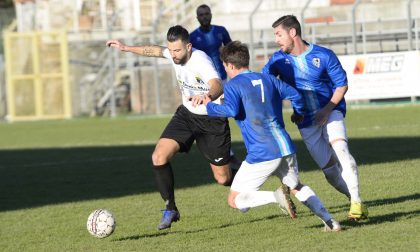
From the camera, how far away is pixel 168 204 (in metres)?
9.93

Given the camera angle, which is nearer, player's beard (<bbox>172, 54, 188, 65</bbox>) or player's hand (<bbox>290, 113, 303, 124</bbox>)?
player's hand (<bbox>290, 113, 303, 124</bbox>)

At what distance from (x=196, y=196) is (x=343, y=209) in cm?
263

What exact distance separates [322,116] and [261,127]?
94cm

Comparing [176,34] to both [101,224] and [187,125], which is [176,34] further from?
[101,224]

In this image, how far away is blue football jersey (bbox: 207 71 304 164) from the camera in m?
8.42

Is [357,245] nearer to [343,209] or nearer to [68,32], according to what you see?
[343,209]

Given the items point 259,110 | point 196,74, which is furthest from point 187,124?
point 259,110

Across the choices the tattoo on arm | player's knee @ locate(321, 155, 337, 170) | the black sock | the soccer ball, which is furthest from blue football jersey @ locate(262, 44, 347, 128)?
Answer: the soccer ball

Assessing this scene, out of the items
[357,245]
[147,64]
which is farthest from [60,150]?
[357,245]

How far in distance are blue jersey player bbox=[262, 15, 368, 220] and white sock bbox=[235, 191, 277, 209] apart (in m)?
0.86

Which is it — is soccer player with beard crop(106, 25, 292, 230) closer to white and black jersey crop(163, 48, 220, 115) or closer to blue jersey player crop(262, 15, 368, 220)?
white and black jersey crop(163, 48, 220, 115)

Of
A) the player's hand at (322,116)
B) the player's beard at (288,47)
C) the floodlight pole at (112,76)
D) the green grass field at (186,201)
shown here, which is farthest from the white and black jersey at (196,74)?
the floodlight pole at (112,76)

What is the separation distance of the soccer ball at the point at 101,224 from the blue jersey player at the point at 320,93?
1870mm

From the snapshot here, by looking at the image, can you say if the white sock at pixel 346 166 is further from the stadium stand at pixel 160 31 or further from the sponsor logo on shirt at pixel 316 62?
the stadium stand at pixel 160 31
